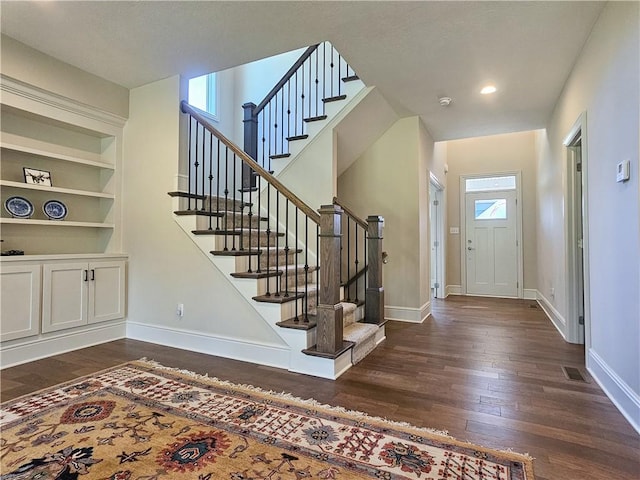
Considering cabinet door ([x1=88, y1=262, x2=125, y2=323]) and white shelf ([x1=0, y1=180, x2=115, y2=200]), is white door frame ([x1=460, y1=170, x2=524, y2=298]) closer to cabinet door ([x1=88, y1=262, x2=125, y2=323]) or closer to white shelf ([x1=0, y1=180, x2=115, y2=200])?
cabinet door ([x1=88, y1=262, x2=125, y2=323])

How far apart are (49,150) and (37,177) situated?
296 mm

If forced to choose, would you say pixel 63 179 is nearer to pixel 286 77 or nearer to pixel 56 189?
pixel 56 189

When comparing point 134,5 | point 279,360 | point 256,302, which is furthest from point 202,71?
point 279,360

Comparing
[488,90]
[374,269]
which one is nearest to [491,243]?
[488,90]

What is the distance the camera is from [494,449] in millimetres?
1640

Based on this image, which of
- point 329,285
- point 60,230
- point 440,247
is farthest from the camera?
point 440,247

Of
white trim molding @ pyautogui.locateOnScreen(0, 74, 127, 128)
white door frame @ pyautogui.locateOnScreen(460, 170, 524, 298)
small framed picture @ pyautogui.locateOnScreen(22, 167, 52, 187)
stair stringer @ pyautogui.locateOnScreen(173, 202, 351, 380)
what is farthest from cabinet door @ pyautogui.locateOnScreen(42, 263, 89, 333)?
white door frame @ pyautogui.locateOnScreen(460, 170, 524, 298)

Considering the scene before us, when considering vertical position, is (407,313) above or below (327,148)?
below

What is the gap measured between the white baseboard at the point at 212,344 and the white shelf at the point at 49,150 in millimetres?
1625

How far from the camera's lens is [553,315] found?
13.9 feet

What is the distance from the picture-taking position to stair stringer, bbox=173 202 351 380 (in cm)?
253

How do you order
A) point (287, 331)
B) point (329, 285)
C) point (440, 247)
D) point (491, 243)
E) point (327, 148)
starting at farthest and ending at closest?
point (491, 243) → point (440, 247) → point (327, 148) → point (287, 331) → point (329, 285)

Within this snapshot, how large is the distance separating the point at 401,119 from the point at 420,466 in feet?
12.7

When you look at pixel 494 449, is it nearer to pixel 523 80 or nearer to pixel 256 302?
pixel 256 302
